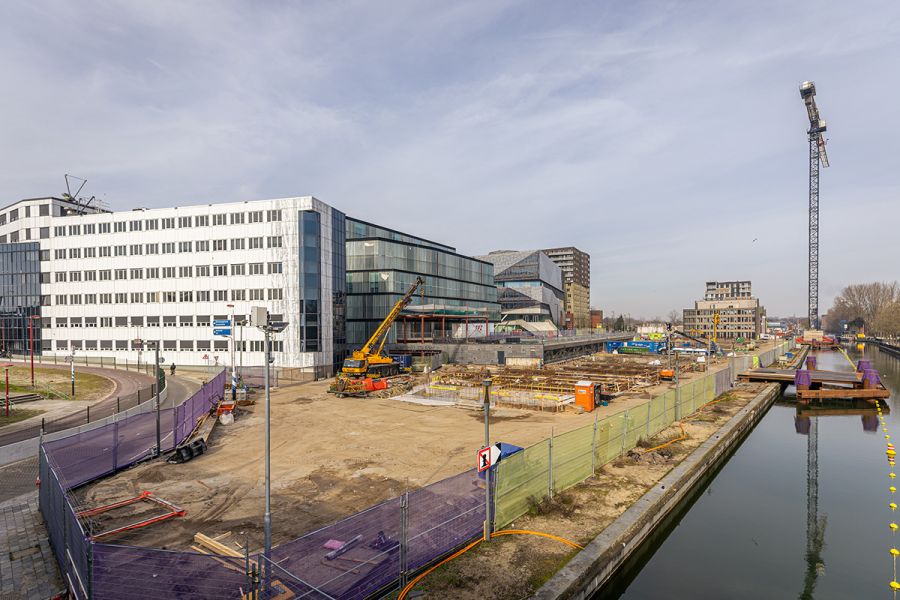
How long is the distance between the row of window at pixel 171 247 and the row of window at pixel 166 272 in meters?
2.39

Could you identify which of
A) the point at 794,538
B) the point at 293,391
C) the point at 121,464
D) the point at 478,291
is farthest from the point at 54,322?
the point at 794,538

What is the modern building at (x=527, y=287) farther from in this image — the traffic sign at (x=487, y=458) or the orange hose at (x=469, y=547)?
the traffic sign at (x=487, y=458)

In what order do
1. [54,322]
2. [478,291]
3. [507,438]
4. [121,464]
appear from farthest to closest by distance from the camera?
[478,291] < [54,322] < [507,438] < [121,464]

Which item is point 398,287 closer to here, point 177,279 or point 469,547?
point 177,279

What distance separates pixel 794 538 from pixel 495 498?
1371 cm

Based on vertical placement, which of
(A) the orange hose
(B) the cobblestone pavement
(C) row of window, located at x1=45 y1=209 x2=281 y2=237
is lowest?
(B) the cobblestone pavement

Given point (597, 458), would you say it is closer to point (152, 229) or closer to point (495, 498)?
point (495, 498)

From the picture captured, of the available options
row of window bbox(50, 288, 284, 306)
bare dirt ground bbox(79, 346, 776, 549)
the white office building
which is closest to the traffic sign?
bare dirt ground bbox(79, 346, 776, 549)

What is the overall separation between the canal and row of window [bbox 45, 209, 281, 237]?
190ft

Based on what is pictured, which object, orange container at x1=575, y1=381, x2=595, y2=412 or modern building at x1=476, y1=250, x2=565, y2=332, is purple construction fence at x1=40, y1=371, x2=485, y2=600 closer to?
orange container at x1=575, y1=381, x2=595, y2=412

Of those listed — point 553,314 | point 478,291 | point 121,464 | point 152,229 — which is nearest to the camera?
point 121,464

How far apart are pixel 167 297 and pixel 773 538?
244 ft

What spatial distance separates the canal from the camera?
15586mm

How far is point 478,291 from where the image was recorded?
10938 centimetres
